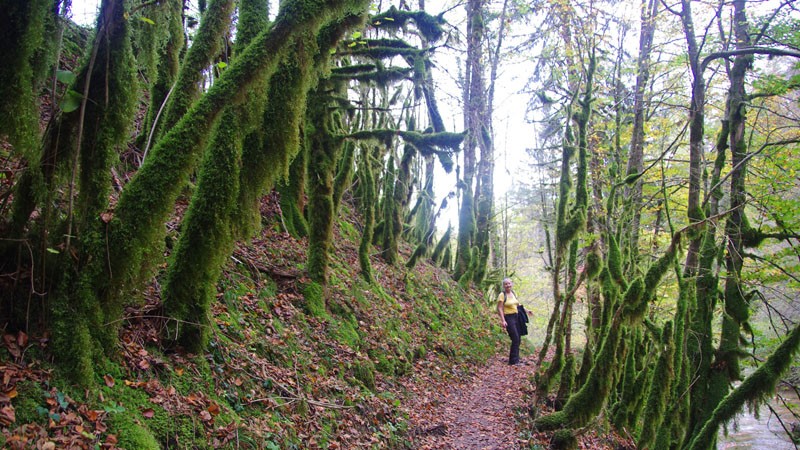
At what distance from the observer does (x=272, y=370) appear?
5625 mm

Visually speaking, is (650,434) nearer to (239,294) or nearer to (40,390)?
(239,294)

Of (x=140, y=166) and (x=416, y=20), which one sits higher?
(x=416, y=20)

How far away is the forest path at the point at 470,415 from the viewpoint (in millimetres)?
7129

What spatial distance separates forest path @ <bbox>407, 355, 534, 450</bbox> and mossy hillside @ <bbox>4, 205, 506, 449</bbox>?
0.38m

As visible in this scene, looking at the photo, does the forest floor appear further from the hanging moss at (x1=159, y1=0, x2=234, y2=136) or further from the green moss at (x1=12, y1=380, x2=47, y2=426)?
the hanging moss at (x1=159, y1=0, x2=234, y2=136)

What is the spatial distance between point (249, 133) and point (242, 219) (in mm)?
876

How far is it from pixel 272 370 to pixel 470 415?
14.2 ft

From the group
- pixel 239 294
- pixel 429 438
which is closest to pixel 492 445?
pixel 429 438

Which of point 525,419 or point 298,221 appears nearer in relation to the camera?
point 525,419

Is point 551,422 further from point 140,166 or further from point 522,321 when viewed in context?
point 140,166

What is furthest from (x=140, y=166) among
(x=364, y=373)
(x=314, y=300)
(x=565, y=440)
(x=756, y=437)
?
(x=756, y=437)

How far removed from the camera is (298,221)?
10.2 meters

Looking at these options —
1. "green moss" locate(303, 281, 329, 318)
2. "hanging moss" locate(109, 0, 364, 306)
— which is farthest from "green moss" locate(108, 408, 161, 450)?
"green moss" locate(303, 281, 329, 318)

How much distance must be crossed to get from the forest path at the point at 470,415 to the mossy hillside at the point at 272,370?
0.38m
